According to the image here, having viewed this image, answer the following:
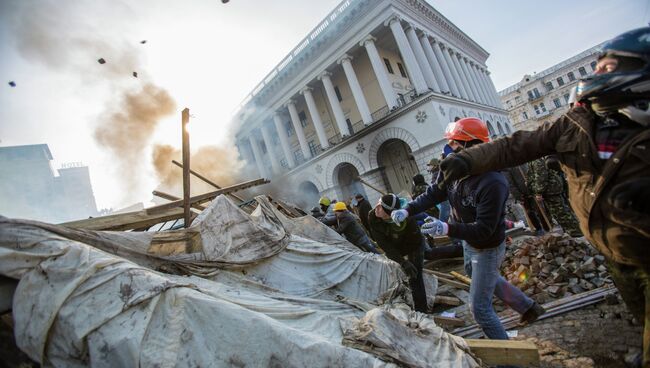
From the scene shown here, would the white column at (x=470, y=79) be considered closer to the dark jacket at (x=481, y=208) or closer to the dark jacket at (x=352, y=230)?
the dark jacket at (x=352, y=230)

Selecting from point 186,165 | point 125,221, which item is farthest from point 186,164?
point 125,221

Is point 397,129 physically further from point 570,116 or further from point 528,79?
point 528,79

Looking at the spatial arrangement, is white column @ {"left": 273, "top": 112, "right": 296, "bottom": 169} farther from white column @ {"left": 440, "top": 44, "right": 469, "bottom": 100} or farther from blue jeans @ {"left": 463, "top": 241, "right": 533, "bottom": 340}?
blue jeans @ {"left": 463, "top": 241, "right": 533, "bottom": 340}

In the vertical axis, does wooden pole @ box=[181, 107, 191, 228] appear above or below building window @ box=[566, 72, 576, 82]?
below

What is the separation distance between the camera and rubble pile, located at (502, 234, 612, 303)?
3383 millimetres

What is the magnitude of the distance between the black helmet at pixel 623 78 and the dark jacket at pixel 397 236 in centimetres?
257

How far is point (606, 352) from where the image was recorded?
229 cm

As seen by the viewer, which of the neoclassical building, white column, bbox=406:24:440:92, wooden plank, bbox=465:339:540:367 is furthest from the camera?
white column, bbox=406:24:440:92

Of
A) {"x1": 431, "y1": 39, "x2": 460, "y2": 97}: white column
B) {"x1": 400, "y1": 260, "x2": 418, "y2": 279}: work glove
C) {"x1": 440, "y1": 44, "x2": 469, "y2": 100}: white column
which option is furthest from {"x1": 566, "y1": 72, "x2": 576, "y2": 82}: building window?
{"x1": 400, "y1": 260, "x2": 418, "y2": 279}: work glove

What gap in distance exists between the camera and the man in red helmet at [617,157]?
1.25 m

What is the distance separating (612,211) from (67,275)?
11.2 feet

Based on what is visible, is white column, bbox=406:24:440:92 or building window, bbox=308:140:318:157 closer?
white column, bbox=406:24:440:92

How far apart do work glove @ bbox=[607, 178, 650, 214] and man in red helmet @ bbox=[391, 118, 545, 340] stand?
98 cm

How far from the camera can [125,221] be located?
386cm
